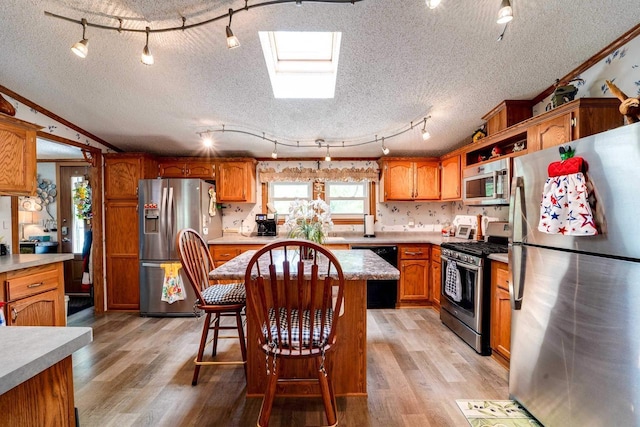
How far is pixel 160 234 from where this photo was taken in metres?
3.44

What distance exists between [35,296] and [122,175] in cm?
184

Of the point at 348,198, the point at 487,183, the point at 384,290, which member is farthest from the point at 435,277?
→ the point at 348,198

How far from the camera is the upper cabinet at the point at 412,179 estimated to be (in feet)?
13.3

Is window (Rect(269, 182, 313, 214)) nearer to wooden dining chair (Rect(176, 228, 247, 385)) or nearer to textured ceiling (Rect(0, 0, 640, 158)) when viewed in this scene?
textured ceiling (Rect(0, 0, 640, 158))

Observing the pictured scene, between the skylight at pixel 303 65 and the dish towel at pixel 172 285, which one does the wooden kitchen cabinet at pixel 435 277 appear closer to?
the skylight at pixel 303 65

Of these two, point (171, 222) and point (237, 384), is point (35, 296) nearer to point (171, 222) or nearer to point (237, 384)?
point (171, 222)

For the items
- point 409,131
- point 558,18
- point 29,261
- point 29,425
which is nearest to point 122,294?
point 29,261

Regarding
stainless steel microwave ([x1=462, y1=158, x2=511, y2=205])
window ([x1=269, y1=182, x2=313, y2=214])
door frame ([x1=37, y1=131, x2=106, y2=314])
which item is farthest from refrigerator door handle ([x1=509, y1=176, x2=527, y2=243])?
door frame ([x1=37, y1=131, x2=106, y2=314])

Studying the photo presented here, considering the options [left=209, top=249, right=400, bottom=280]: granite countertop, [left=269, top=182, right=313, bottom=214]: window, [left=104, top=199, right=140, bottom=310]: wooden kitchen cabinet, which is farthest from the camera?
[left=269, top=182, right=313, bottom=214]: window

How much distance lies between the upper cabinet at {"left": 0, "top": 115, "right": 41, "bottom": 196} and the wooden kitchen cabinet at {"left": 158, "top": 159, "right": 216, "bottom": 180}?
152 centimetres

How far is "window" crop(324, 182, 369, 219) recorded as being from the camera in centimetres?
445

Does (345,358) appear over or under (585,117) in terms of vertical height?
under

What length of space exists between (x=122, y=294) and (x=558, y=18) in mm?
5035

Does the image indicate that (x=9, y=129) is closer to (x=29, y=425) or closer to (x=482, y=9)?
(x=29, y=425)
